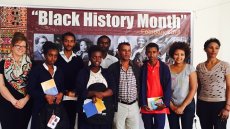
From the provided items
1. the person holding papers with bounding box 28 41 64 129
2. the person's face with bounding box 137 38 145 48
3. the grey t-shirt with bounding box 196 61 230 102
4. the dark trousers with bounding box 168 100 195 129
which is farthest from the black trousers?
the grey t-shirt with bounding box 196 61 230 102

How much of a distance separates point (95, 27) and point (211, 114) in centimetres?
197

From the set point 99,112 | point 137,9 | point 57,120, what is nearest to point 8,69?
point 57,120

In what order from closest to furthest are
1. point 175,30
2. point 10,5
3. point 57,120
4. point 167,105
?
point 57,120 → point 167,105 → point 10,5 → point 175,30

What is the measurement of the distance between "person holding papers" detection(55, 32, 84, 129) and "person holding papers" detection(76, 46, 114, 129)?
0.24 m

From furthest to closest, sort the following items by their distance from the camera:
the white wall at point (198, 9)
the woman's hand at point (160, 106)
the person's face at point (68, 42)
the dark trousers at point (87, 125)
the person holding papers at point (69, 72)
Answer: the white wall at point (198, 9) < the person's face at point (68, 42) < the person holding papers at point (69, 72) < the woman's hand at point (160, 106) < the dark trousers at point (87, 125)

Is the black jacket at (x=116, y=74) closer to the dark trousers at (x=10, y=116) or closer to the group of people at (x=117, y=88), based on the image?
the group of people at (x=117, y=88)

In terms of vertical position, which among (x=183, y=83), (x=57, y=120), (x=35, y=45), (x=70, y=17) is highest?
(x=70, y=17)

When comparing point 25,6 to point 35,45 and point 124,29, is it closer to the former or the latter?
point 35,45

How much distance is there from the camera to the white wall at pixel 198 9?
4.34 metres

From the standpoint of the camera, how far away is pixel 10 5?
13.6 feet

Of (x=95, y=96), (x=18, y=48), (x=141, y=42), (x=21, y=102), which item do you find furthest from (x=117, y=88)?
(x=141, y=42)

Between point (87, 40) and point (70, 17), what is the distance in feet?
1.33

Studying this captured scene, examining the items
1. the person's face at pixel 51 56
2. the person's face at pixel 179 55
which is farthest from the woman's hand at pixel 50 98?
the person's face at pixel 179 55

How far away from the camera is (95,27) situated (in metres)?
4.30
